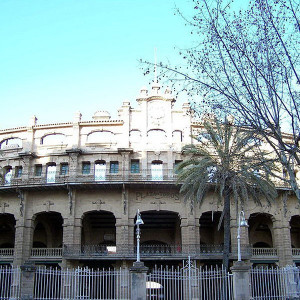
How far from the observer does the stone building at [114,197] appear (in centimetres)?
3341

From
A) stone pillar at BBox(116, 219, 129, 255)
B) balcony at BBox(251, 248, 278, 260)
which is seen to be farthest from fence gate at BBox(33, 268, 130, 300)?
balcony at BBox(251, 248, 278, 260)

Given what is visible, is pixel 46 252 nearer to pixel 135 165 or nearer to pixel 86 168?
pixel 86 168

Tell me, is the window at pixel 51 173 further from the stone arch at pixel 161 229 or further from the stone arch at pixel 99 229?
the stone arch at pixel 161 229

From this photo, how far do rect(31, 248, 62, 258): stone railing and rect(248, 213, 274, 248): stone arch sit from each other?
56.9 feet

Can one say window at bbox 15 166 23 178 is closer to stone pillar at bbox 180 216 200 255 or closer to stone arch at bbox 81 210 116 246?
stone arch at bbox 81 210 116 246

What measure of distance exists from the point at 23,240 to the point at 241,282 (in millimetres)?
20832

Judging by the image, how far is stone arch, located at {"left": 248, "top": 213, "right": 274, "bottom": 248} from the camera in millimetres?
38722

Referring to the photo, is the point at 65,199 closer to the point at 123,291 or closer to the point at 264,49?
the point at 123,291

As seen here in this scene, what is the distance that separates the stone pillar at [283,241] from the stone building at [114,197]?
0.08 meters

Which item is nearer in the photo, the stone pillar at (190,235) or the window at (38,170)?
the stone pillar at (190,235)

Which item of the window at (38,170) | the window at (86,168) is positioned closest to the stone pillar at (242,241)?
the window at (86,168)

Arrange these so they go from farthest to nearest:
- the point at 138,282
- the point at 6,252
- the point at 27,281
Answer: the point at 6,252
the point at 138,282
the point at 27,281

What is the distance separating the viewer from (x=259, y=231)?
40.2 metres

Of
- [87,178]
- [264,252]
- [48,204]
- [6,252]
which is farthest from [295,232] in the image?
[6,252]
